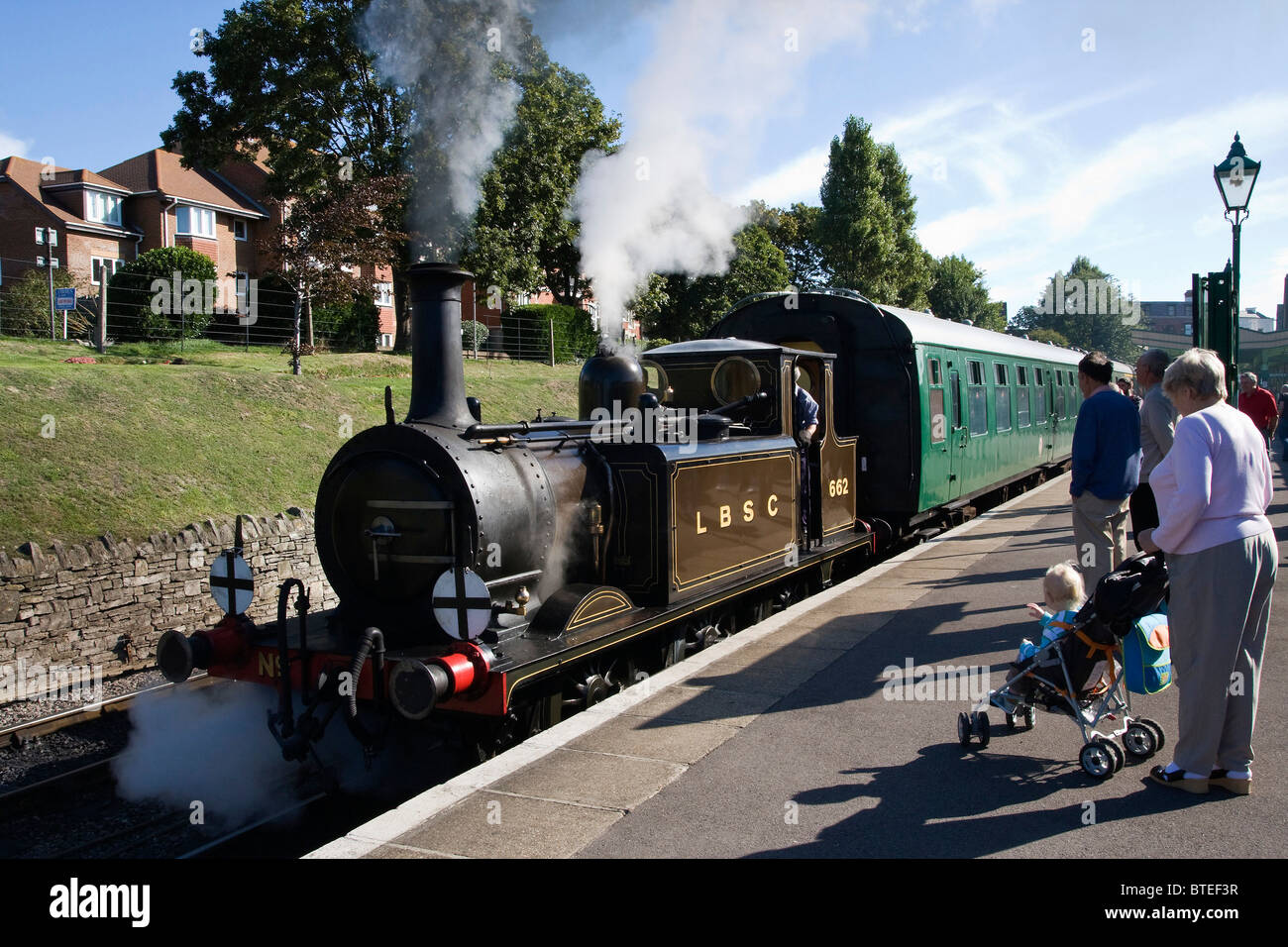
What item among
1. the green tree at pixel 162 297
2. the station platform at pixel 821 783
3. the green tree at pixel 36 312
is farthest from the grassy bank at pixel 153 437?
the station platform at pixel 821 783

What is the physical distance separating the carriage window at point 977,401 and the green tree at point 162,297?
1422 cm

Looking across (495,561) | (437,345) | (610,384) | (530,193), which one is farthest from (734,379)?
(530,193)

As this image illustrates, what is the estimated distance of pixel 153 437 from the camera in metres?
11.7

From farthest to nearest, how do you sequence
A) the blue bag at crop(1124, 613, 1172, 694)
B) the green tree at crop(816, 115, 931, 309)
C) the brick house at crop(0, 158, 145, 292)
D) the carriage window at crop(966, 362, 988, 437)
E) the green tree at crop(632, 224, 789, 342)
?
the green tree at crop(816, 115, 931, 309) → the green tree at crop(632, 224, 789, 342) → the brick house at crop(0, 158, 145, 292) → the carriage window at crop(966, 362, 988, 437) → the blue bag at crop(1124, 613, 1172, 694)

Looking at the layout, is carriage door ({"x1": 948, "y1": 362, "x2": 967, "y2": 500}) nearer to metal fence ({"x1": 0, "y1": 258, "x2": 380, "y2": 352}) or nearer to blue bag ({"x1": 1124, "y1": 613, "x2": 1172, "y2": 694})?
blue bag ({"x1": 1124, "y1": 613, "x2": 1172, "y2": 694})

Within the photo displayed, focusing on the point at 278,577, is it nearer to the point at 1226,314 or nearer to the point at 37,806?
the point at 37,806

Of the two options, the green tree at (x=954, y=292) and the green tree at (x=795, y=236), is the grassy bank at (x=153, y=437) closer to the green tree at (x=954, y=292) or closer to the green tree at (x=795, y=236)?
the green tree at (x=795, y=236)

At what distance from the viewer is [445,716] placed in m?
4.83

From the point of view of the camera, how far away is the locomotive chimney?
521cm

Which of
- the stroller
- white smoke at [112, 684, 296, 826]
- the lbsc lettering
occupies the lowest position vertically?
white smoke at [112, 684, 296, 826]

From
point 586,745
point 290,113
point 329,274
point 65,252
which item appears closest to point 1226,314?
point 586,745

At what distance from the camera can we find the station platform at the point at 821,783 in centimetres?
348

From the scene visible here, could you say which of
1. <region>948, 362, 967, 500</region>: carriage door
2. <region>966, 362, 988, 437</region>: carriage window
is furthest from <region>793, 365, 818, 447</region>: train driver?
<region>966, 362, 988, 437</region>: carriage window

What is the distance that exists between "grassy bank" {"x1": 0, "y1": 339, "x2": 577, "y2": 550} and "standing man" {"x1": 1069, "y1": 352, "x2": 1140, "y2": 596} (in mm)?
9036
